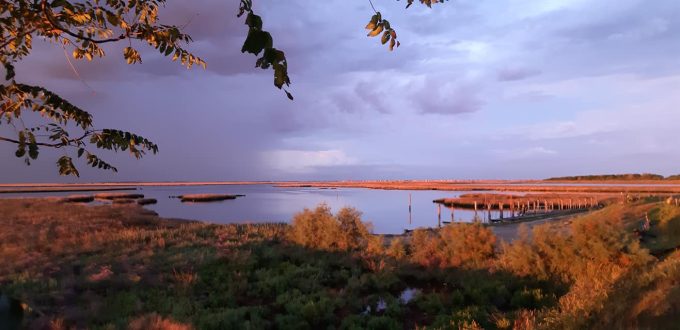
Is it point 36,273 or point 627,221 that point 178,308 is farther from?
point 627,221

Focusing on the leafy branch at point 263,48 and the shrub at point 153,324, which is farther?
the shrub at point 153,324

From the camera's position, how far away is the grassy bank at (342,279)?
10.2m

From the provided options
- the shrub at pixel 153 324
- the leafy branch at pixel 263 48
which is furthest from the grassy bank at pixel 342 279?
the leafy branch at pixel 263 48

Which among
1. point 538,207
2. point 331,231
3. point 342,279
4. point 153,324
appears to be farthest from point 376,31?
point 538,207

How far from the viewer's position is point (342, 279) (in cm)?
1491

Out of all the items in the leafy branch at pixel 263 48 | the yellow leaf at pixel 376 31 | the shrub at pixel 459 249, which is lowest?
the shrub at pixel 459 249

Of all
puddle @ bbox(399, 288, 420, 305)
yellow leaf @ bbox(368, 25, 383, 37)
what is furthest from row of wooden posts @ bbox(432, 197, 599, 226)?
yellow leaf @ bbox(368, 25, 383, 37)

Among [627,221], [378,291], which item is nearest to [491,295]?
[378,291]

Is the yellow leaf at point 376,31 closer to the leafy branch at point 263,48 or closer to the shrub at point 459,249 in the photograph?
the leafy branch at point 263,48

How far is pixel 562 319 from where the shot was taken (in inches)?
331

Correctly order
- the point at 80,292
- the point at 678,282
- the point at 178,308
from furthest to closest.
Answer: the point at 80,292 → the point at 178,308 → the point at 678,282

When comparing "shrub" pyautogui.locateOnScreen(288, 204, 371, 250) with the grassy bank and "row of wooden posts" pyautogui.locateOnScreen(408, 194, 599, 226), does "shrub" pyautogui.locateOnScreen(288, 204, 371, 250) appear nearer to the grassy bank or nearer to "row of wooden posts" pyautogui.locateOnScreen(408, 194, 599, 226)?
the grassy bank

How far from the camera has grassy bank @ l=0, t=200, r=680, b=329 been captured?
10.2 metres

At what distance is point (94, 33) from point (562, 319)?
8755 mm
